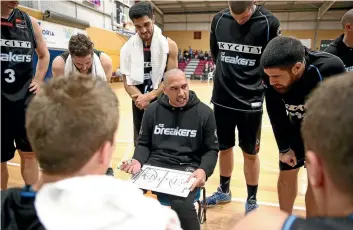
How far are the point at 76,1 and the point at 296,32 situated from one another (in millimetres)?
14818

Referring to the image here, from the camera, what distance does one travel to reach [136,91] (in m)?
2.59

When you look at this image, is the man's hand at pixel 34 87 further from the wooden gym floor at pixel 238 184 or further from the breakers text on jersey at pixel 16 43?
the wooden gym floor at pixel 238 184

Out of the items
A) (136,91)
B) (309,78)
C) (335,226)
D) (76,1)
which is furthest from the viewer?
(76,1)

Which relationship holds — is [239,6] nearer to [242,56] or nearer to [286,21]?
[242,56]

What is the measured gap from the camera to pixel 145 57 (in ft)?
8.36

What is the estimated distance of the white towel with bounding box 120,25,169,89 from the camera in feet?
8.25

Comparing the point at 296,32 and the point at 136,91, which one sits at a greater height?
the point at 296,32

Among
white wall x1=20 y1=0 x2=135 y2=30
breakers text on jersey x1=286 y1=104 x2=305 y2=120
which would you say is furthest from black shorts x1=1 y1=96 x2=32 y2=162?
white wall x1=20 y1=0 x2=135 y2=30

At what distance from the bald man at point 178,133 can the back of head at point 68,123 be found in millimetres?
1193

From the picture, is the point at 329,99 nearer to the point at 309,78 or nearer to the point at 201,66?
the point at 309,78

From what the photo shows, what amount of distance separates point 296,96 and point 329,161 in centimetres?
125

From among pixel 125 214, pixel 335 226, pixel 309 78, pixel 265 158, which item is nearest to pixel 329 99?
pixel 335 226

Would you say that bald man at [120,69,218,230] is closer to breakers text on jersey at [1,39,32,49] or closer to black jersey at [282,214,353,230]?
breakers text on jersey at [1,39,32,49]

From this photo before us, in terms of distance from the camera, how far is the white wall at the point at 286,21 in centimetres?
1848
